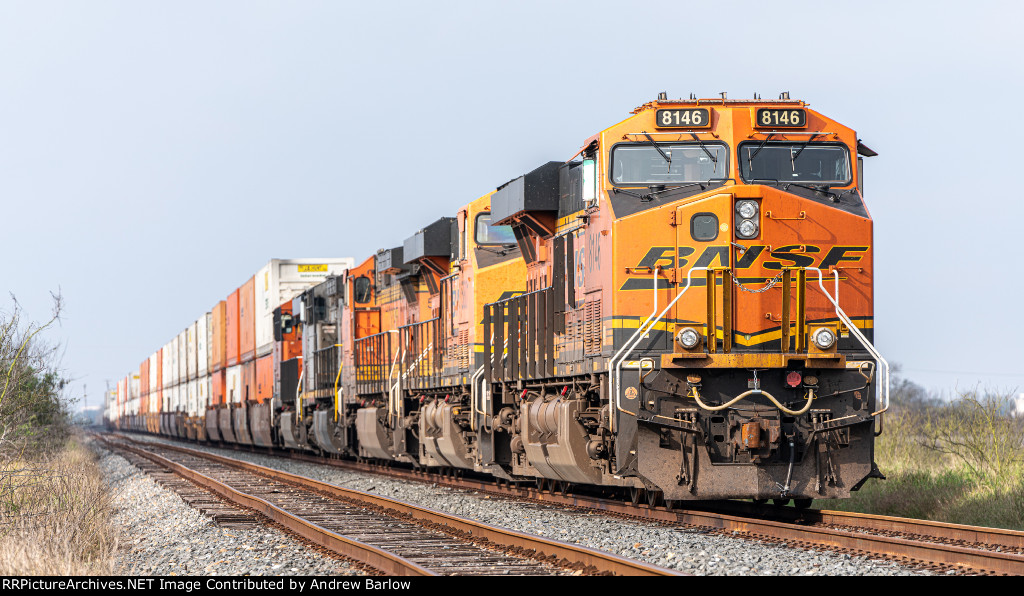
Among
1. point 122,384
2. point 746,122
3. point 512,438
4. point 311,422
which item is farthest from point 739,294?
point 122,384

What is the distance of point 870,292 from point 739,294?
1312mm

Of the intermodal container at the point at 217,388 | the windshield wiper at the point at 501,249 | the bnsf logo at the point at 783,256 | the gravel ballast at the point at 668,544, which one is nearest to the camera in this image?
the gravel ballast at the point at 668,544

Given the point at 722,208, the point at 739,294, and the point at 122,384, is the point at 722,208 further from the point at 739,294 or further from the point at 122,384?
the point at 122,384

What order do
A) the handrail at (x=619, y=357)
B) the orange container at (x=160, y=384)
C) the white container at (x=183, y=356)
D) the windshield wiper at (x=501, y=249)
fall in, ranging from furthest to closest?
the orange container at (x=160, y=384) → the white container at (x=183, y=356) → the windshield wiper at (x=501, y=249) → the handrail at (x=619, y=357)

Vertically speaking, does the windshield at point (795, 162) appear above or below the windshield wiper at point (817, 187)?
above

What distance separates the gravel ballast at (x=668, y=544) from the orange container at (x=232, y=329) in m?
24.5

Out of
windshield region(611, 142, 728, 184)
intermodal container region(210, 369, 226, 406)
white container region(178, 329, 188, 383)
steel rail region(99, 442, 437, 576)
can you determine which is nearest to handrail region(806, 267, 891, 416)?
windshield region(611, 142, 728, 184)

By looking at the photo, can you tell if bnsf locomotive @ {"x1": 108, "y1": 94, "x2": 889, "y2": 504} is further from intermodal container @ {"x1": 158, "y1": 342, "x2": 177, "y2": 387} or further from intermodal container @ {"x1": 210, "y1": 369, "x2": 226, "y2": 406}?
intermodal container @ {"x1": 158, "y1": 342, "x2": 177, "y2": 387}

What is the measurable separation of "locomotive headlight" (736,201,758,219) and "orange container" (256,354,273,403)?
2277cm

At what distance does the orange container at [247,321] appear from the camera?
35.3 metres

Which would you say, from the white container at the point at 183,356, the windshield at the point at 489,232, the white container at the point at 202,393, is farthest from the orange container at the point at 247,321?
the windshield at the point at 489,232

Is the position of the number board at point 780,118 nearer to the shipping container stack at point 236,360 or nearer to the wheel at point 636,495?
the wheel at point 636,495

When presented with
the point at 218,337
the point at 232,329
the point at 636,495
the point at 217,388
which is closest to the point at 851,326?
the point at 636,495

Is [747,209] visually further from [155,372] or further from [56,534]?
[155,372]
